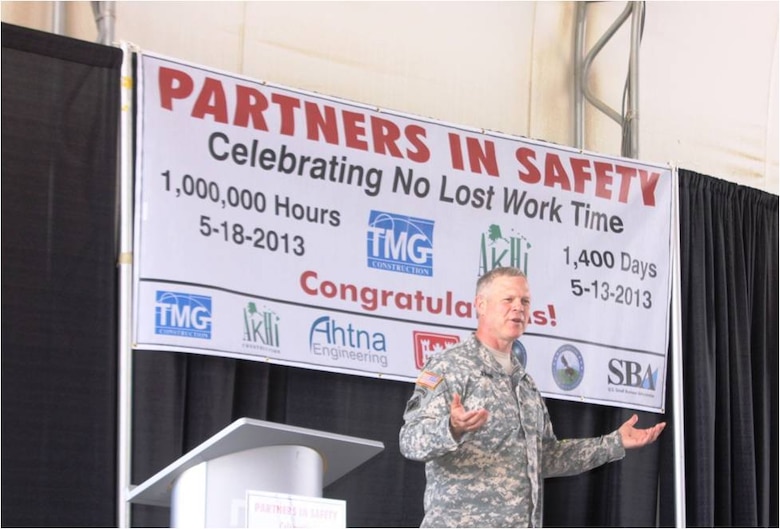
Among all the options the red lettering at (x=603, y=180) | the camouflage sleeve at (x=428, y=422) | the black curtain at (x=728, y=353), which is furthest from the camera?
the black curtain at (x=728, y=353)

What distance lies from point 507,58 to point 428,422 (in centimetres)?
214

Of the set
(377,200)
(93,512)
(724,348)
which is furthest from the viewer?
(724,348)

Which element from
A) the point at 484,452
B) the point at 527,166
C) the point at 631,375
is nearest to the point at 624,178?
the point at 527,166

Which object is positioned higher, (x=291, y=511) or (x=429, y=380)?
(x=429, y=380)

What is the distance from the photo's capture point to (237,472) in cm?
231

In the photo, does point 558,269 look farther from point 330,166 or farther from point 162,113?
point 162,113

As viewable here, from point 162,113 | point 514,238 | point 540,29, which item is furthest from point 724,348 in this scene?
point 162,113

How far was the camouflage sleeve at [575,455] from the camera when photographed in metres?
3.79

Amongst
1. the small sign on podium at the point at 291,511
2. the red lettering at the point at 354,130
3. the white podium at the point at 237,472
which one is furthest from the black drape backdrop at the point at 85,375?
the small sign on podium at the point at 291,511

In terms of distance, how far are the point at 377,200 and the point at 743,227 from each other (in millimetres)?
1775

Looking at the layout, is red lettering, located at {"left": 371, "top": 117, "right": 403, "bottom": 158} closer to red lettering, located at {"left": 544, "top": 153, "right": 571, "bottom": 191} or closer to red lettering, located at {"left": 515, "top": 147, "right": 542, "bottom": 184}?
red lettering, located at {"left": 515, "top": 147, "right": 542, "bottom": 184}

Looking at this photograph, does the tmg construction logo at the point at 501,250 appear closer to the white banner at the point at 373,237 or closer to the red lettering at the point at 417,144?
the white banner at the point at 373,237

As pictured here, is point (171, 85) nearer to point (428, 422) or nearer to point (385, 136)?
point (385, 136)

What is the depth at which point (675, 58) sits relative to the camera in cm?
557
